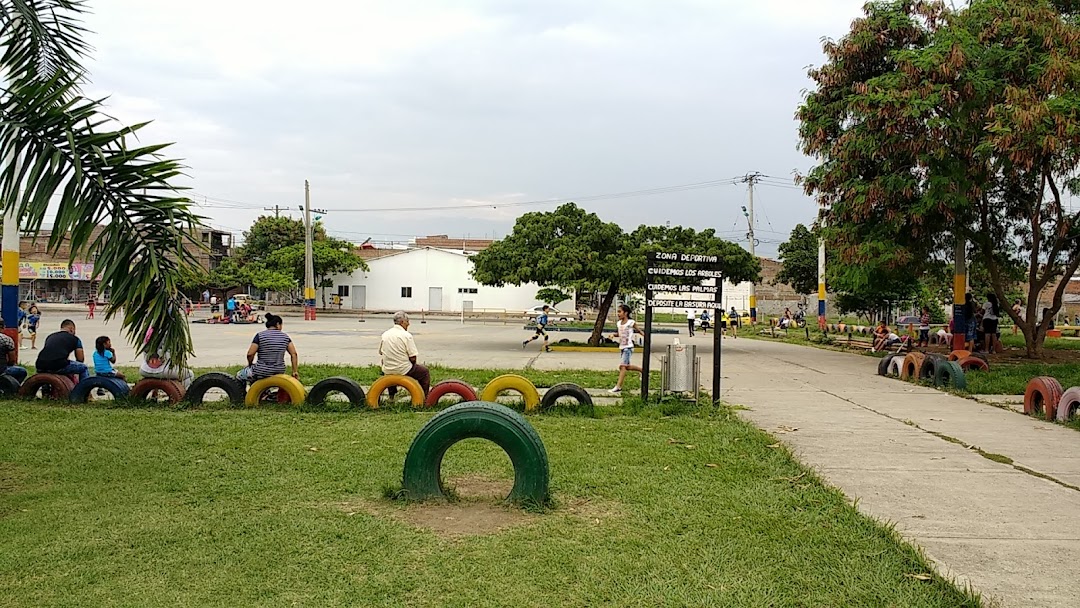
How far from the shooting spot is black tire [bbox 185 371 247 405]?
11.4m

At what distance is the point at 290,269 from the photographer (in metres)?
59.9

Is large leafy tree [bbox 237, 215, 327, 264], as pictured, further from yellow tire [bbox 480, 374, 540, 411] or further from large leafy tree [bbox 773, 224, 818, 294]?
yellow tire [bbox 480, 374, 540, 411]

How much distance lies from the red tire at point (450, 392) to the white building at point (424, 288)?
52084 millimetres

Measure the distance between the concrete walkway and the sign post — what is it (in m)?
1.48

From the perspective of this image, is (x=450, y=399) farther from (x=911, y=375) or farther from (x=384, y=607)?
(x=911, y=375)

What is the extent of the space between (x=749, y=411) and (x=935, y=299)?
139ft

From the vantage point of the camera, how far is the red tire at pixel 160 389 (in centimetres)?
1145

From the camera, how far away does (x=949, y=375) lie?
15164 millimetres

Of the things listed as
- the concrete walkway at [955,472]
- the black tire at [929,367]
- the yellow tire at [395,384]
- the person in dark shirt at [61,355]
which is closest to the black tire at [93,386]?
the person in dark shirt at [61,355]

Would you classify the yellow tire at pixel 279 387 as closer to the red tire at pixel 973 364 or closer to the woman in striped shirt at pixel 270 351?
the woman in striped shirt at pixel 270 351

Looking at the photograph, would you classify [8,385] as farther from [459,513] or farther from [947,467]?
[947,467]

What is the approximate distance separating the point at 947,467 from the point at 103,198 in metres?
7.73

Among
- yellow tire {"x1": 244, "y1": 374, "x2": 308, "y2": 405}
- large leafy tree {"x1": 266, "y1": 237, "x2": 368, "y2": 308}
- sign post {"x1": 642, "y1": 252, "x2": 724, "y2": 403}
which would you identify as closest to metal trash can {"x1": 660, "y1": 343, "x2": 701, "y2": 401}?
sign post {"x1": 642, "y1": 252, "x2": 724, "y2": 403}

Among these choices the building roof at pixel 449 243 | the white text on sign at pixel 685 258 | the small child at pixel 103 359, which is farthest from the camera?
the building roof at pixel 449 243
